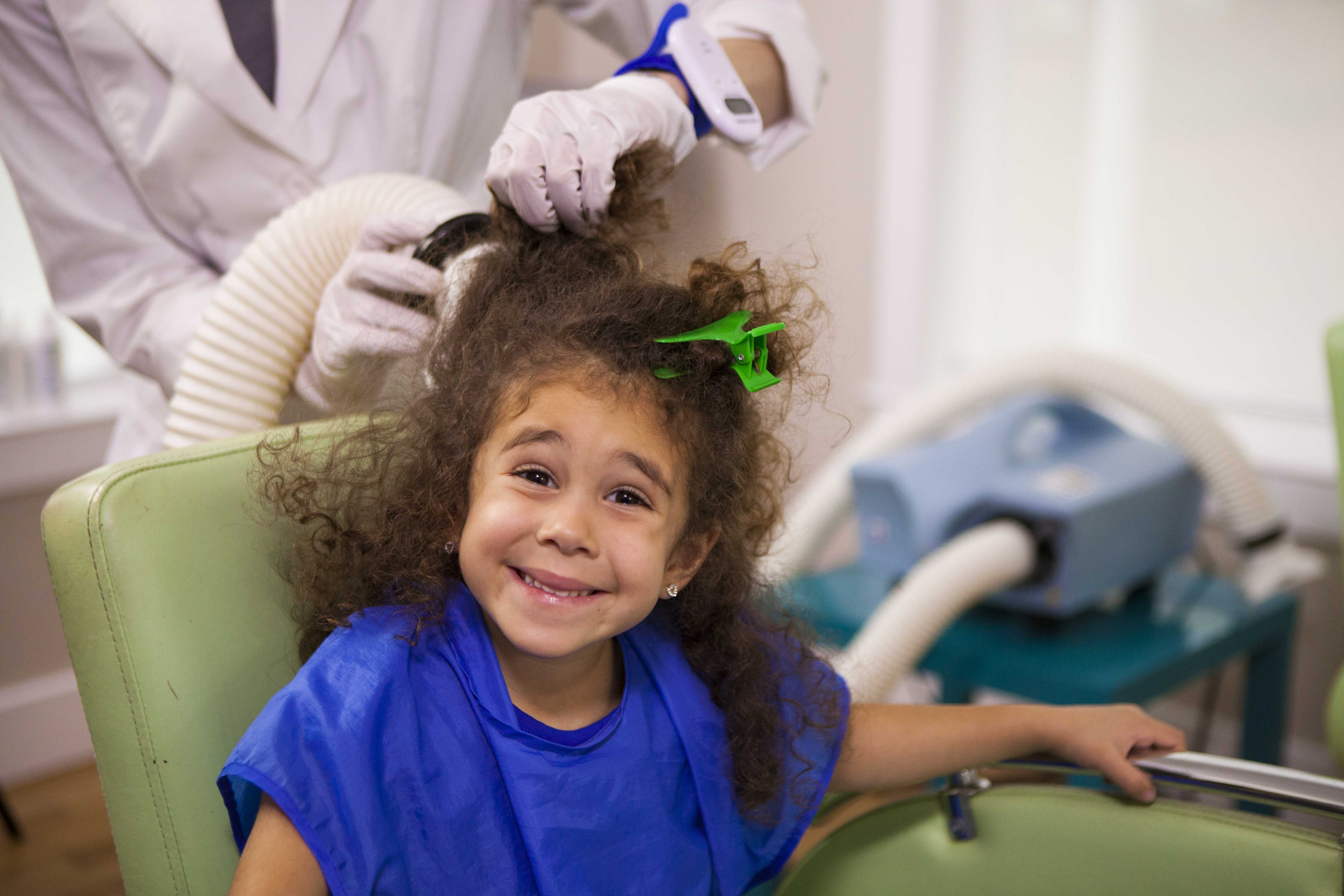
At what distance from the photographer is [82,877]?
1907mm

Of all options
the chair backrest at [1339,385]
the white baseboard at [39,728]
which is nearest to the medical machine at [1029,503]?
the chair backrest at [1339,385]

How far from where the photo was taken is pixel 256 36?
1161 millimetres

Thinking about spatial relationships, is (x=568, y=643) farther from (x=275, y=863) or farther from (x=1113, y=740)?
(x=1113, y=740)

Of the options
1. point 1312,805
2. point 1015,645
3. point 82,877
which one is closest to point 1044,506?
point 1015,645

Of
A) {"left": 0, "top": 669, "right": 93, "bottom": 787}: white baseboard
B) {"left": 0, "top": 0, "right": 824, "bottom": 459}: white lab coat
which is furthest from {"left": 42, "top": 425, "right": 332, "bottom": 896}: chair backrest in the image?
{"left": 0, "top": 669, "right": 93, "bottom": 787}: white baseboard

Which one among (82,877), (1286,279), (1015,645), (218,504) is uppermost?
(1286,279)

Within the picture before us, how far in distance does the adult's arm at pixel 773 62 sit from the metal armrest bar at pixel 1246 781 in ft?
2.09

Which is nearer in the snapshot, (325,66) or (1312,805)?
(1312,805)

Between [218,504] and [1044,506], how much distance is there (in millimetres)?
1140

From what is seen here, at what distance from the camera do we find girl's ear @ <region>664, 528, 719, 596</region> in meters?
0.86

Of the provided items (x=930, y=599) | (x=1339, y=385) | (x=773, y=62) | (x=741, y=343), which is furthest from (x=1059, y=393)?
(x=741, y=343)

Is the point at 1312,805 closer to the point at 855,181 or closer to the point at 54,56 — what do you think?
the point at 54,56

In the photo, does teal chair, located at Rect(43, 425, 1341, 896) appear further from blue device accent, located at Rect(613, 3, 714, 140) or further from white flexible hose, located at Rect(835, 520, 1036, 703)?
white flexible hose, located at Rect(835, 520, 1036, 703)

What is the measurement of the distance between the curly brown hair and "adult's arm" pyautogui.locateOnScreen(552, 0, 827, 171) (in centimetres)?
22
